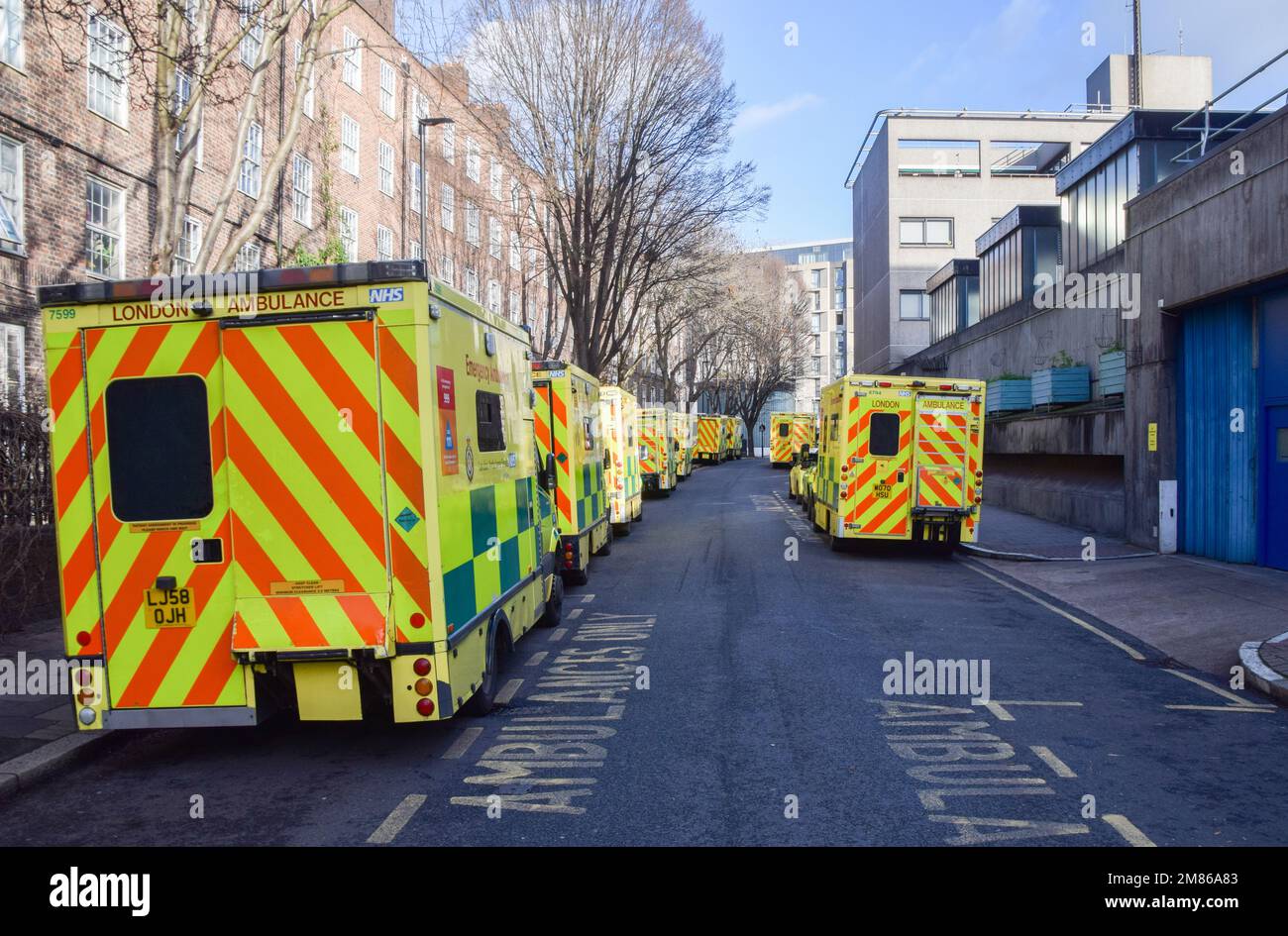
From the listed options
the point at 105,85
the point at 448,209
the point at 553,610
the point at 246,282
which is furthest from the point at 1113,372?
the point at 448,209

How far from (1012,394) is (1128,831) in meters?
19.8

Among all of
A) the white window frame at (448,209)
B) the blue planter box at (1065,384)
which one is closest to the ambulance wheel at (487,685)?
the blue planter box at (1065,384)

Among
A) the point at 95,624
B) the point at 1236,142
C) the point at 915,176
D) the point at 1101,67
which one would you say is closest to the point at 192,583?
the point at 95,624

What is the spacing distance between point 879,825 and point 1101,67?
52527 millimetres

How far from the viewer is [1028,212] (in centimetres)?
2669

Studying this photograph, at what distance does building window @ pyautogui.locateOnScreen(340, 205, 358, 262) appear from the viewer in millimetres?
25609

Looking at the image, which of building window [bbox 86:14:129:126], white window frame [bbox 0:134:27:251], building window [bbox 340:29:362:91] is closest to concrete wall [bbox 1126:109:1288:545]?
building window [bbox 86:14:129:126]

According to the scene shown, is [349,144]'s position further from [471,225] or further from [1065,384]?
[1065,384]

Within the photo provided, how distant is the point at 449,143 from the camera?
103ft

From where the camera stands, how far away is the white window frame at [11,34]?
1452cm

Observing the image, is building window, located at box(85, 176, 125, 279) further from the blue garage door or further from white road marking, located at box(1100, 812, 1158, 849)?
the blue garage door

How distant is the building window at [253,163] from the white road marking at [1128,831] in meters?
21.1

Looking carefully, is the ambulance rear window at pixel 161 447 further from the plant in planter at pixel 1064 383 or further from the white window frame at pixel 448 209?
the white window frame at pixel 448 209
